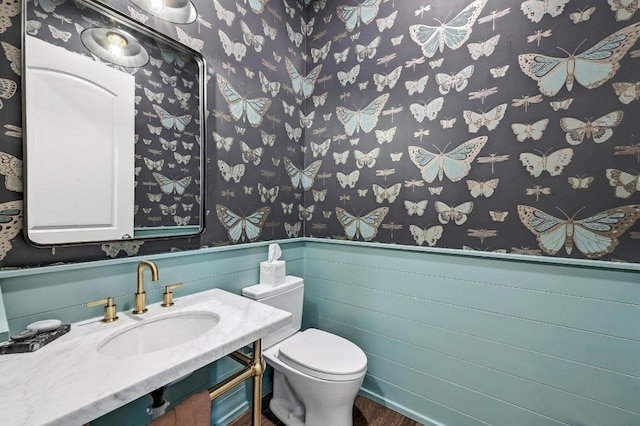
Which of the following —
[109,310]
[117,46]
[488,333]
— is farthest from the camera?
[488,333]

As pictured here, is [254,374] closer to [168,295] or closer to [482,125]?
[168,295]

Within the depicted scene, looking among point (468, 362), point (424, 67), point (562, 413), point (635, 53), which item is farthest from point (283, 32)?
point (562, 413)

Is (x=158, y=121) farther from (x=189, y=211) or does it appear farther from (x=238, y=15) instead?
(x=238, y=15)

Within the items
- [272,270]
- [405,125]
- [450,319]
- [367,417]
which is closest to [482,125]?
[405,125]

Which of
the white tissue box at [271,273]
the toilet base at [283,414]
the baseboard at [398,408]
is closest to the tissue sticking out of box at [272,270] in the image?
the white tissue box at [271,273]

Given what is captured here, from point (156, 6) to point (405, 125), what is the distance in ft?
4.23

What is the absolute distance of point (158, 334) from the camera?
107 cm

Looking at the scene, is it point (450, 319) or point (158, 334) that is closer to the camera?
point (158, 334)

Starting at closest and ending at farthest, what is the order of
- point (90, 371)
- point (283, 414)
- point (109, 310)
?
point (90, 371), point (109, 310), point (283, 414)

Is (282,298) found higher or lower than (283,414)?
higher

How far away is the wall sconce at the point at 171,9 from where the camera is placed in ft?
3.75

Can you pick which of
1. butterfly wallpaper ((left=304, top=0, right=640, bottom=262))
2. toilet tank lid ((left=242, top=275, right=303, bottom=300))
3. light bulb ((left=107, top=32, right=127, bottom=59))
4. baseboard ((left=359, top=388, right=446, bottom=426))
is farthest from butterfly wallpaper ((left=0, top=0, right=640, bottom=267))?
baseboard ((left=359, top=388, right=446, bottom=426))

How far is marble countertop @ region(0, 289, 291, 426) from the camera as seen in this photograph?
580mm

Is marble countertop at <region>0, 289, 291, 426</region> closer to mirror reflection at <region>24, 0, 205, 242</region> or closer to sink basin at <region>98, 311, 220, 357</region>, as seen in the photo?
sink basin at <region>98, 311, 220, 357</region>
